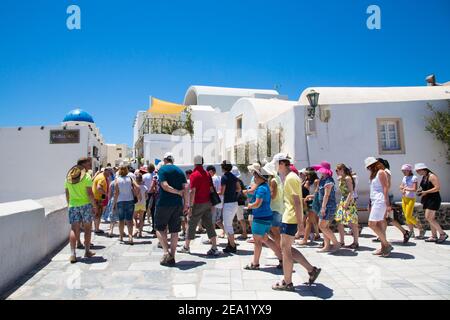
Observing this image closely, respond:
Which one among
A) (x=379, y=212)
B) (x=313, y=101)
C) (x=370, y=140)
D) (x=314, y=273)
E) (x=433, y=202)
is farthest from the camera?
(x=370, y=140)

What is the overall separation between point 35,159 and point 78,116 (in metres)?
18.4

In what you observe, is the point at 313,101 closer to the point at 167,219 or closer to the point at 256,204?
the point at 256,204

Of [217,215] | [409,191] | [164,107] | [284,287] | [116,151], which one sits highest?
[164,107]

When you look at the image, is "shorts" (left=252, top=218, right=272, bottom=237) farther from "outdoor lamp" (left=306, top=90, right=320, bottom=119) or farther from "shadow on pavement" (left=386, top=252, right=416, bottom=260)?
"outdoor lamp" (left=306, top=90, right=320, bottom=119)

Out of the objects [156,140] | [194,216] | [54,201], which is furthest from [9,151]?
[194,216]

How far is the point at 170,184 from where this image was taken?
541 cm

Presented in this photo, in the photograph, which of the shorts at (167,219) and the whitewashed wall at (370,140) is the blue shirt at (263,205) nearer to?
the shorts at (167,219)

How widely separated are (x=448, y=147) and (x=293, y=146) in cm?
495

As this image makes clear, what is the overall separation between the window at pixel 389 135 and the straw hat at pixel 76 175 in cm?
927

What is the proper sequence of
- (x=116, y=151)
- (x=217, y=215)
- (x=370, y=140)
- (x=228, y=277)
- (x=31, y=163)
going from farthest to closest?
1. (x=116, y=151)
2. (x=31, y=163)
3. (x=370, y=140)
4. (x=217, y=215)
5. (x=228, y=277)

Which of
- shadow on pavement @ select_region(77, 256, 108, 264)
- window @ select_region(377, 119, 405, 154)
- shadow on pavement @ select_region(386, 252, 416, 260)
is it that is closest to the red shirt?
shadow on pavement @ select_region(77, 256, 108, 264)

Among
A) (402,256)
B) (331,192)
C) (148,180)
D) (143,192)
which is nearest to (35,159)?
(148,180)

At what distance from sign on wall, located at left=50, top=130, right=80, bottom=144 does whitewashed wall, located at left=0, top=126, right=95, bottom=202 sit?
0.76 ft

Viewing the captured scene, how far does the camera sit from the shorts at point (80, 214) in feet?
18.0
